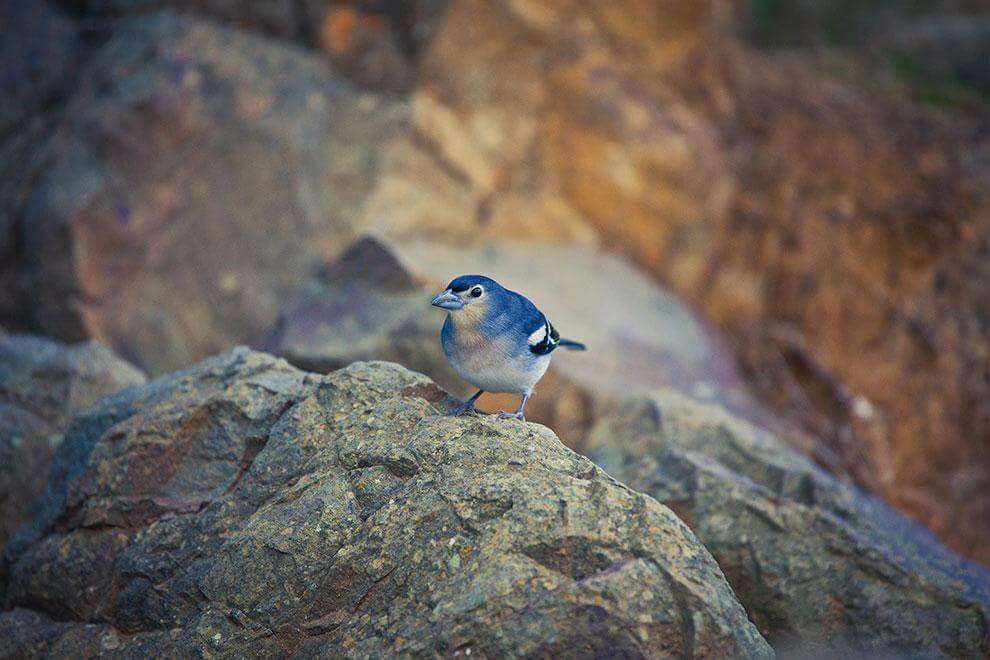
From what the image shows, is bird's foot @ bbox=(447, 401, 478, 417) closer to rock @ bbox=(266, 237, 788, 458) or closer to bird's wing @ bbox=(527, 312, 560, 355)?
bird's wing @ bbox=(527, 312, 560, 355)

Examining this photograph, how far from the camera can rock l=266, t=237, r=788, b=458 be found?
6625mm

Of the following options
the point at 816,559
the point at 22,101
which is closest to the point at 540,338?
the point at 816,559

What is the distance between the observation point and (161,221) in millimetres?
8633

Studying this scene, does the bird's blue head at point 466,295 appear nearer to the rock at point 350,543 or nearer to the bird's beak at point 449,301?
the bird's beak at point 449,301

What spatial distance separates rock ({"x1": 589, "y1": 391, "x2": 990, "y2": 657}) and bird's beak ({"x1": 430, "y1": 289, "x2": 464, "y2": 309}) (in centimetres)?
183

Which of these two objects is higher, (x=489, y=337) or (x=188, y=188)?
(x=489, y=337)

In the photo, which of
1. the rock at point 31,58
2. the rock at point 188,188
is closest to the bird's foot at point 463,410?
the rock at point 188,188

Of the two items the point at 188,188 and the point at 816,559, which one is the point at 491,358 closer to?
the point at 816,559

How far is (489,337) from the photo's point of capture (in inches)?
161

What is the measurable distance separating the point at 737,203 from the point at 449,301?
794 cm

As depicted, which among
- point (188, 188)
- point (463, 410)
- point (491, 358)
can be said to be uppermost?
point (491, 358)

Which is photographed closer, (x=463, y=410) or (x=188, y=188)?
(x=463, y=410)

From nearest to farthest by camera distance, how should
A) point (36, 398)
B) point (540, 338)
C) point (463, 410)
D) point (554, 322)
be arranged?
1. point (463, 410)
2. point (540, 338)
3. point (36, 398)
4. point (554, 322)

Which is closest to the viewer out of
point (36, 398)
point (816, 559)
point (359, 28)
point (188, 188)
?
point (816, 559)
